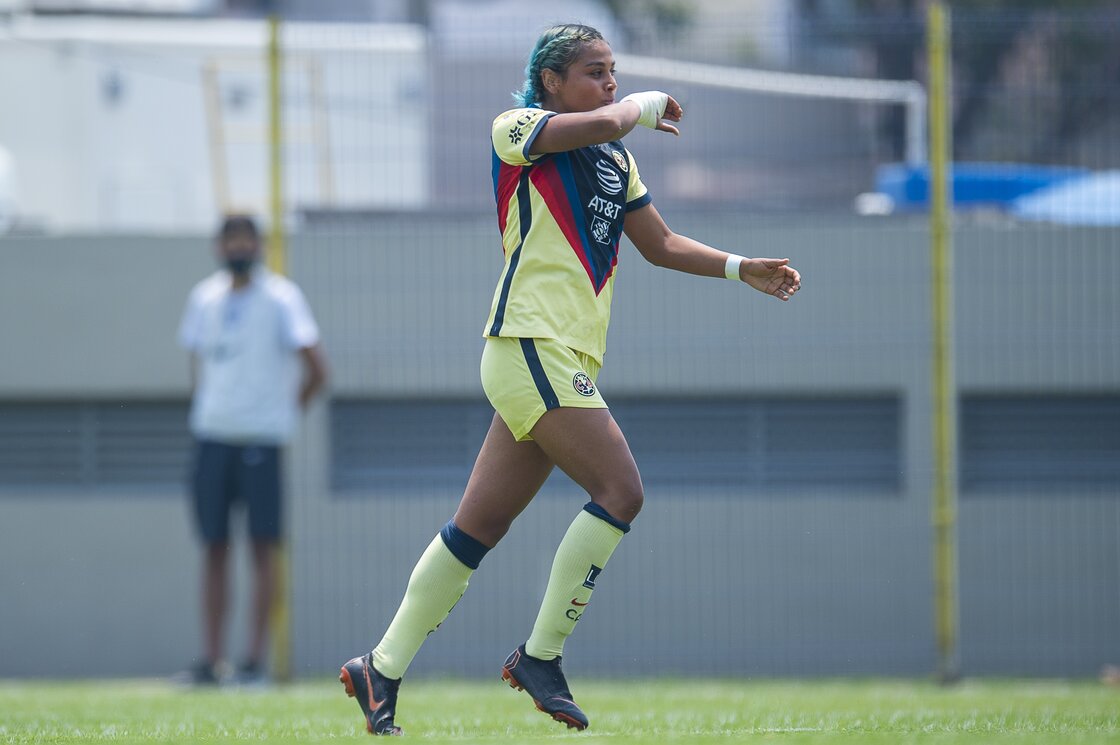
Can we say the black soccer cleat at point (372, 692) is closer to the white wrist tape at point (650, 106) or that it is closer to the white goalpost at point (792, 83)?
the white wrist tape at point (650, 106)

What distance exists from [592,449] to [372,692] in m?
0.97

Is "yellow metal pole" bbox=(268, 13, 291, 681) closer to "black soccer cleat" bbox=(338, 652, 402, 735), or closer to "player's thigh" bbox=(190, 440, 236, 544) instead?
"player's thigh" bbox=(190, 440, 236, 544)

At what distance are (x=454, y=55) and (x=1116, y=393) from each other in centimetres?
471

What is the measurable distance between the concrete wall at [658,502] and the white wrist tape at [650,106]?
17.2 ft

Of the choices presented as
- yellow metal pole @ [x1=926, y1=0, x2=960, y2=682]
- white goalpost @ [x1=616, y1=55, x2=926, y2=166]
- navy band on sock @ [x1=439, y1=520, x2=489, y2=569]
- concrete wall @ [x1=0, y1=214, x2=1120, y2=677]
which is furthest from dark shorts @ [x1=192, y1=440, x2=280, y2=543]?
navy band on sock @ [x1=439, y1=520, x2=489, y2=569]

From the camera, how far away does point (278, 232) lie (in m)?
8.96

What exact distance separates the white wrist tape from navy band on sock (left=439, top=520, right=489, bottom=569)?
129 centimetres

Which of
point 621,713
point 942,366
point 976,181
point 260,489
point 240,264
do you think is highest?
point 976,181

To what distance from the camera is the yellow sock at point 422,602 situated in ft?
14.3

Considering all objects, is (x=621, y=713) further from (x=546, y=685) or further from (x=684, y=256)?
(x=684, y=256)

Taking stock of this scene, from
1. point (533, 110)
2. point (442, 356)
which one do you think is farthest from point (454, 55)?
point (533, 110)

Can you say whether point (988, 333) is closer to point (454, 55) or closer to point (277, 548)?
point (454, 55)

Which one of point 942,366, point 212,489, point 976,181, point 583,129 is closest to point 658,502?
point 942,366

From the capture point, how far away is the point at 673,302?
974cm
